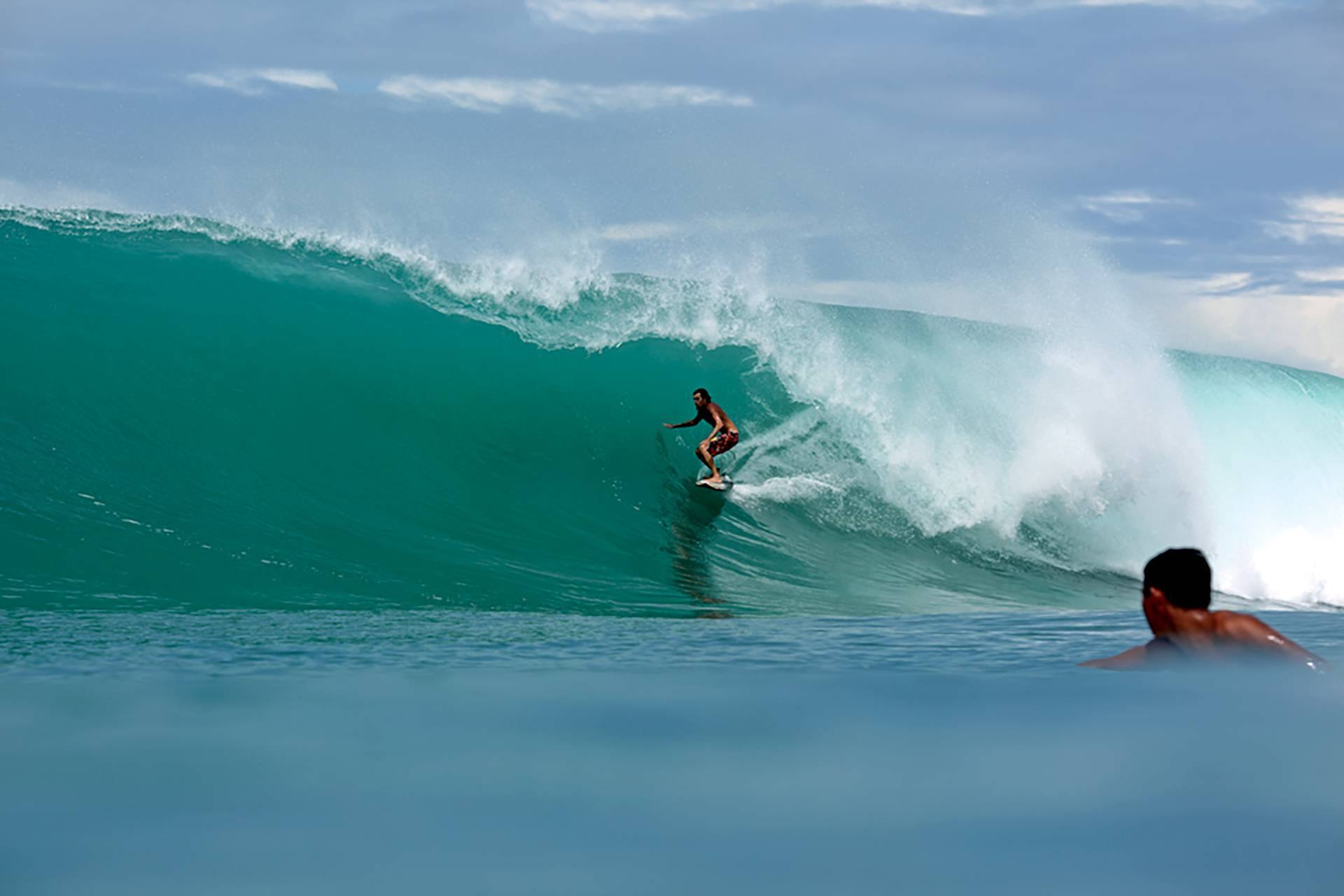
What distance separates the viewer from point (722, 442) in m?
12.0

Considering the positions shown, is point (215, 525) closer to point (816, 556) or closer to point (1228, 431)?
point (816, 556)

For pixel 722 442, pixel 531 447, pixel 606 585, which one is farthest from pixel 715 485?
pixel 606 585

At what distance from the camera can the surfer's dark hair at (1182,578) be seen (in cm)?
430

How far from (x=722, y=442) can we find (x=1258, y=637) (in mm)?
7725

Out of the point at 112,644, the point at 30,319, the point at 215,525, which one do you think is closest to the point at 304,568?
the point at 215,525

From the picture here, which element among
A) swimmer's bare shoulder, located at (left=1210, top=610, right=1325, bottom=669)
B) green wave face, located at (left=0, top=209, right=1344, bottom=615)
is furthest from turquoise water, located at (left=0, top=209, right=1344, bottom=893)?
swimmer's bare shoulder, located at (left=1210, top=610, right=1325, bottom=669)

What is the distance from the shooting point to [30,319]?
39.9 feet

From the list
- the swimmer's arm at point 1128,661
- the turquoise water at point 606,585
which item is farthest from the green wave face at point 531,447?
the swimmer's arm at point 1128,661

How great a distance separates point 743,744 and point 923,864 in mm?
1049

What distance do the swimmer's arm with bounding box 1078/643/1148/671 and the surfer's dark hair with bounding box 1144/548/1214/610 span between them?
28 cm

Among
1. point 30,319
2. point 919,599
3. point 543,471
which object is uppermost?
point 30,319

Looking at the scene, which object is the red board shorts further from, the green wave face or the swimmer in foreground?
the swimmer in foreground

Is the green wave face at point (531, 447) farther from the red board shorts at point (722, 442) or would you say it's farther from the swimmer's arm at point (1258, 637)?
the swimmer's arm at point (1258, 637)

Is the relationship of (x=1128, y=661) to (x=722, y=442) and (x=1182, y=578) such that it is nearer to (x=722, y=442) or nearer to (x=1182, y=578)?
(x=1182, y=578)
